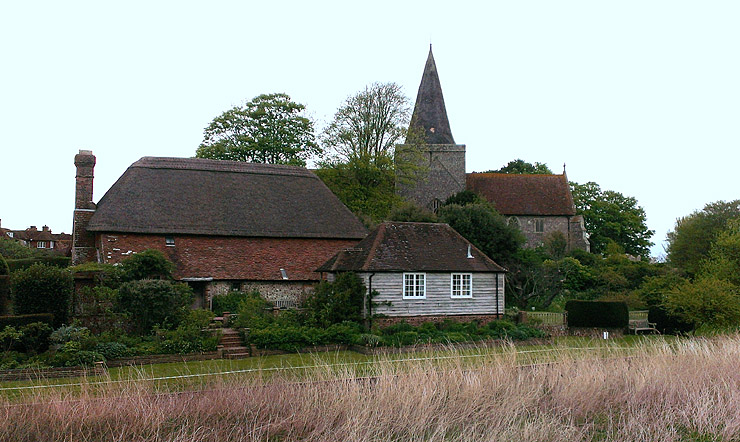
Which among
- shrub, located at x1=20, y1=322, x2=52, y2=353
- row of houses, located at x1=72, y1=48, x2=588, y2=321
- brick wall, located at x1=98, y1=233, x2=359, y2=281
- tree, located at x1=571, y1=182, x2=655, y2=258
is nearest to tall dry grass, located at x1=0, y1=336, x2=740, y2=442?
shrub, located at x1=20, y1=322, x2=52, y2=353

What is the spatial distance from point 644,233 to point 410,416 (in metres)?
55.5

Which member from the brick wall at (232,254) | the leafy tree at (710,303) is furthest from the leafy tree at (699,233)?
the brick wall at (232,254)

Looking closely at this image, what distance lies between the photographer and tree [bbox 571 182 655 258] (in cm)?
5750

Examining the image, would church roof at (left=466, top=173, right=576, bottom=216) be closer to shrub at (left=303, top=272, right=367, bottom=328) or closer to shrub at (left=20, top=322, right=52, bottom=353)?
shrub at (left=303, top=272, right=367, bottom=328)

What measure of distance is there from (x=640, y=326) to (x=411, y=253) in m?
9.42

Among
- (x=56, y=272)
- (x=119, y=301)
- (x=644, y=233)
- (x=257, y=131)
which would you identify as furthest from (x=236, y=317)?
(x=644, y=233)

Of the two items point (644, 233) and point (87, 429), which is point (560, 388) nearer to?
point (87, 429)

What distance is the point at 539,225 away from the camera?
50.7 meters

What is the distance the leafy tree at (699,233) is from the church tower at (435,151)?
54.5 ft

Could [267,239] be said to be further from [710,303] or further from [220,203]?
[710,303]

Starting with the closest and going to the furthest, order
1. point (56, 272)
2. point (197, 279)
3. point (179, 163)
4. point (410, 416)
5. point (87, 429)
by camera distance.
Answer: point (87, 429), point (410, 416), point (56, 272), point (197, 279), point (179, 163)

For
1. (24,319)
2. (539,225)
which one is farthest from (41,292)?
(539,225)

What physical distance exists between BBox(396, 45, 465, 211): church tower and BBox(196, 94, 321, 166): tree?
9.48 m

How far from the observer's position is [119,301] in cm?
1980
